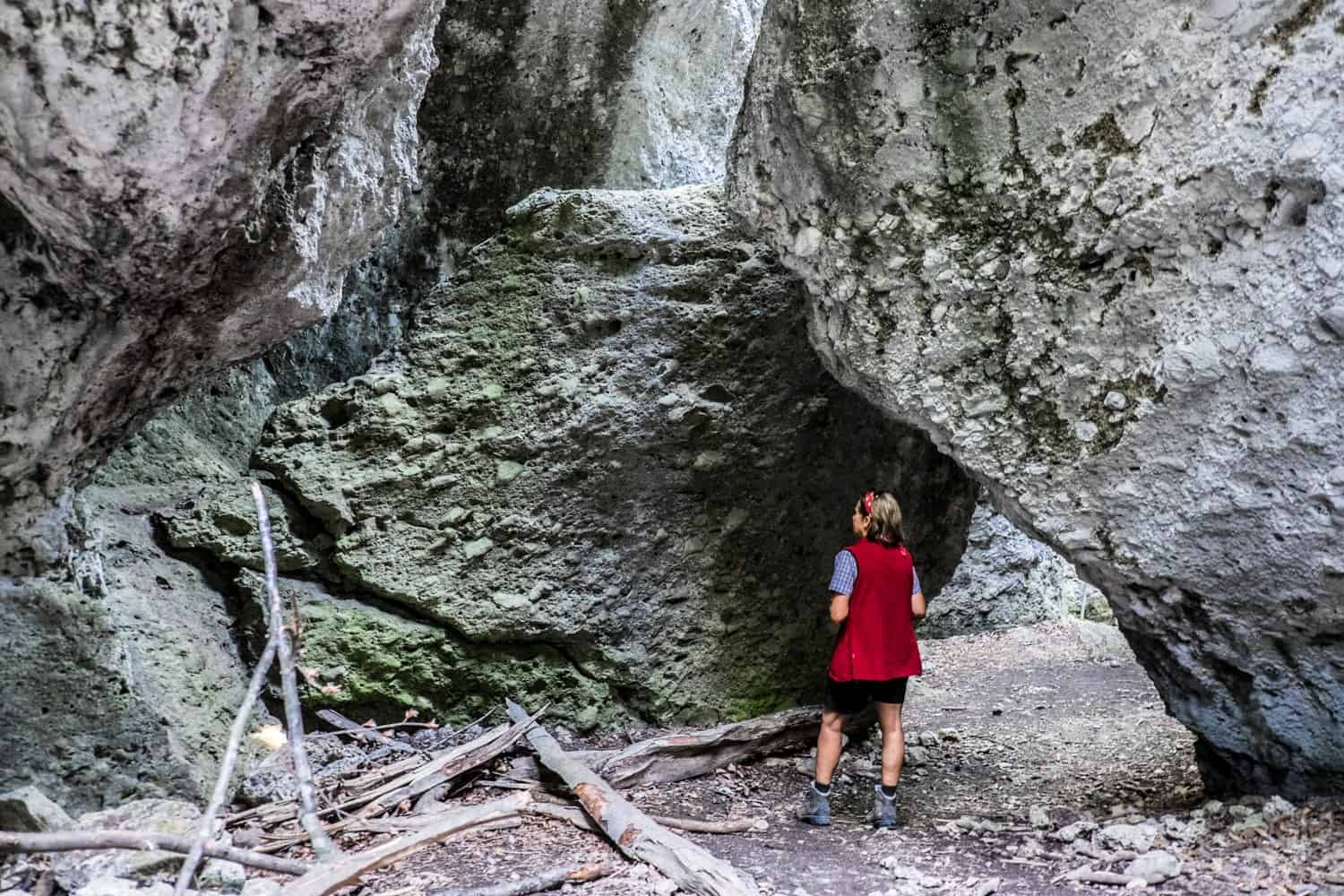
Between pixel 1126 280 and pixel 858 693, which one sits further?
pixel 858 693

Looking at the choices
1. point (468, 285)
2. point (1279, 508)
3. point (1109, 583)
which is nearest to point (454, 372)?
point (468, 285)

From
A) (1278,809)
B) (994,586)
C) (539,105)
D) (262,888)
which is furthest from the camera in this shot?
(994,586)

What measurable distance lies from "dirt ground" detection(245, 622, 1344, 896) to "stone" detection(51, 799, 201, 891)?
609mm

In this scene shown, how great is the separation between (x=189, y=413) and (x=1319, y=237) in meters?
4.92

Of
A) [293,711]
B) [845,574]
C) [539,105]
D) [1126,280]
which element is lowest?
[293,711]

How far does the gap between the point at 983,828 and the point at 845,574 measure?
1047 millimetres

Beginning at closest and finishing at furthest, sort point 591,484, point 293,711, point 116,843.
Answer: point 293,711 < point 116,843 < point 591,484

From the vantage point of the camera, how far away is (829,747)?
12.9 feet

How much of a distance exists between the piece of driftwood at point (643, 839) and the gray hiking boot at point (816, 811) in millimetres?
645

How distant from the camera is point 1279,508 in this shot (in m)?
3.15

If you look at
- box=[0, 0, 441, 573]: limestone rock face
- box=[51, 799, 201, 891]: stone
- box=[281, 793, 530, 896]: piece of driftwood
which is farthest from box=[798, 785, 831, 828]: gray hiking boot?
box=[0, 0, 441, 573]: limestone rock face

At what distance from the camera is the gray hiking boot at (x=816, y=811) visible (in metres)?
3.91

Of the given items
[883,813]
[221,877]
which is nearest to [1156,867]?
[883,813]

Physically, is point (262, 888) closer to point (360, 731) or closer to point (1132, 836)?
point (360, 731)
